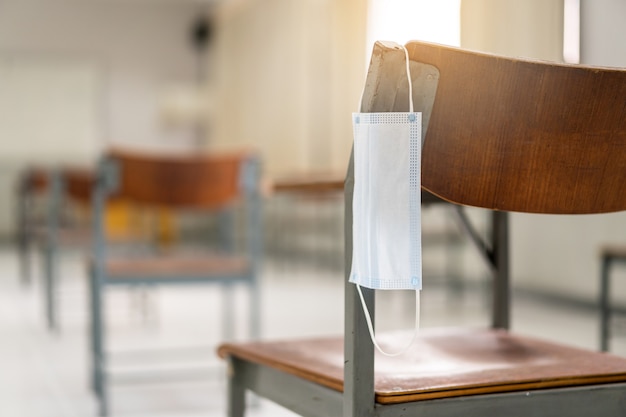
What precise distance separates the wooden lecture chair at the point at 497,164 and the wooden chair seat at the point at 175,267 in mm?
1507

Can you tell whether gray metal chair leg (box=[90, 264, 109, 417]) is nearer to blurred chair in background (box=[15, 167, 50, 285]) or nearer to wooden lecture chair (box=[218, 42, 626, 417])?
wooden lecture chair (box=[218, 42, 626, 417])

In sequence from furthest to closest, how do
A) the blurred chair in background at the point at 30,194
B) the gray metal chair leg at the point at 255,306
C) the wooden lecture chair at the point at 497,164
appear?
the blurred chair in background at the point at 30,194 → the gray metal chair leg at the point at 255,306 → the wooden lecture chair at the point at 497,164

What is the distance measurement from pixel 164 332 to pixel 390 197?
122 inches

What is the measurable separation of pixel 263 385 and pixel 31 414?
1381 millimetres

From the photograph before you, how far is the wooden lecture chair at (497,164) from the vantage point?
850mm

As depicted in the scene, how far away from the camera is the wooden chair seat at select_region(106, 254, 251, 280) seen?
2455 mm

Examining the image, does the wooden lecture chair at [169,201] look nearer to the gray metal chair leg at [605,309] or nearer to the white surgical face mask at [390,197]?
the gray metal chair leg at [605,309]

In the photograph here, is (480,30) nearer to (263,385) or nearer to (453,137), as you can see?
(453,137)

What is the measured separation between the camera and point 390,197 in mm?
862

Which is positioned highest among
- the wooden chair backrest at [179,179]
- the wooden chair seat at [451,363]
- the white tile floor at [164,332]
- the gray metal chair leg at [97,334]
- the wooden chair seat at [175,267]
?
the wooden chair backrest at [179,179]

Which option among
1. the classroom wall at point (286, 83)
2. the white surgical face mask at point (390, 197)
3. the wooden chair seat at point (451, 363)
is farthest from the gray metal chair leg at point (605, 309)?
the classroom wall at point (286, 83)

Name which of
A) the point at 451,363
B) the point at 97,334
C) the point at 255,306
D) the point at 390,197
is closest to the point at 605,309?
the point at 255,306

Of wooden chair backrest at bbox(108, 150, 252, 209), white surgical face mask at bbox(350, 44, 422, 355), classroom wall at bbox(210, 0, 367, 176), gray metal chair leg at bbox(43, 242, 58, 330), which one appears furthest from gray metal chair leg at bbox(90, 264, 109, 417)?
classroom wall at bbox(210, 0, 367, 176)

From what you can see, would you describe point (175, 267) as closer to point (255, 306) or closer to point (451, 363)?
point (255, 306)
